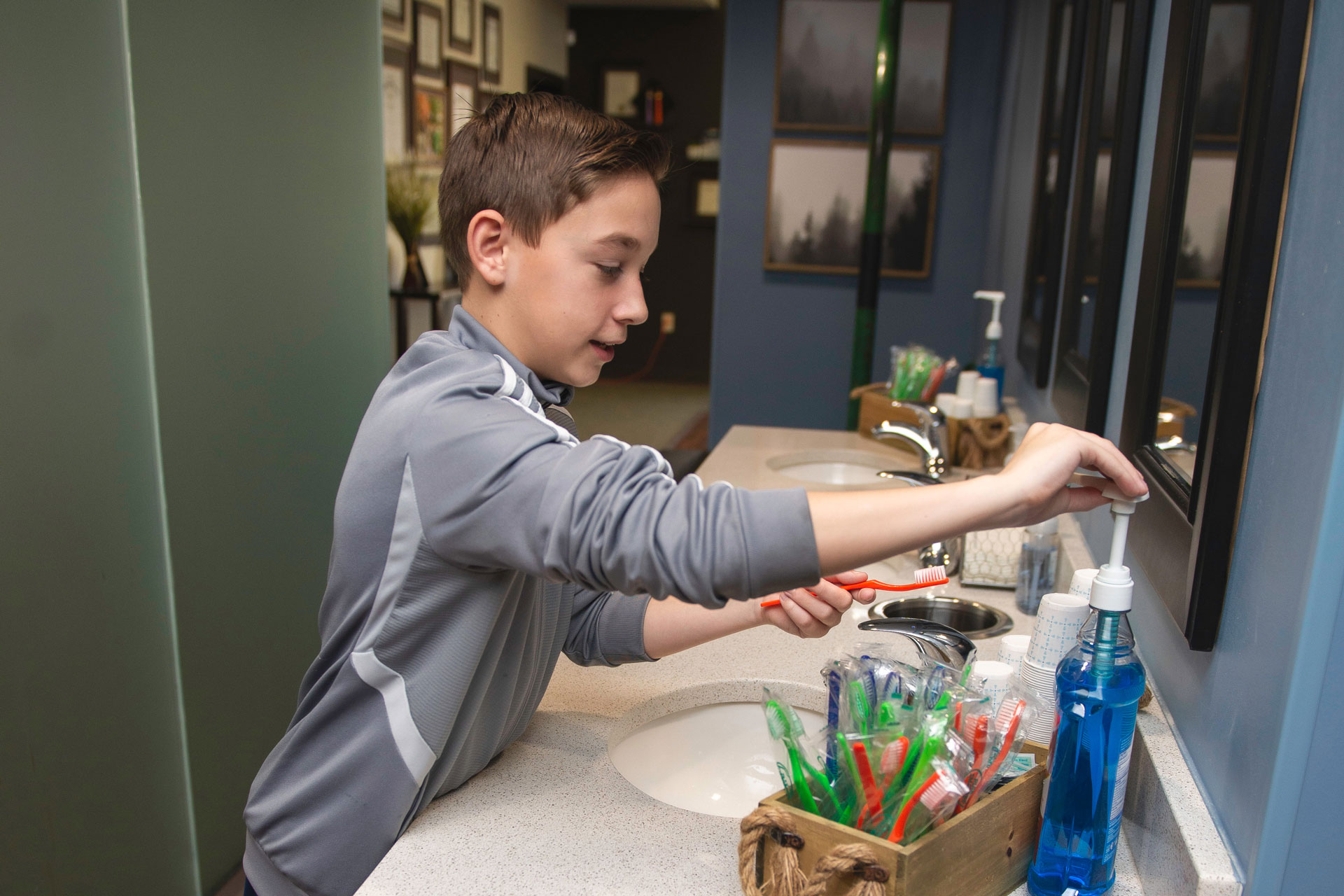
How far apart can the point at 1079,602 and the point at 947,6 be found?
10.2 ft

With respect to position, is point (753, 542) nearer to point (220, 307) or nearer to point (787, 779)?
point (787, 779)

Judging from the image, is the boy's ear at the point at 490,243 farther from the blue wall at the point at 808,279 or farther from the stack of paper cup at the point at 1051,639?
the blue wall at the point at 808,279

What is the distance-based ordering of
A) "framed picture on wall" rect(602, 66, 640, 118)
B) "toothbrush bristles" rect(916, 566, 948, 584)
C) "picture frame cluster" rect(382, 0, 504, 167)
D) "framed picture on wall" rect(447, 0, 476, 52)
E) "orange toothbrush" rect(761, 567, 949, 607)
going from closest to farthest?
"orange toothbrush" rect(761, 567, 949, 607), "toothbrush bristles" rect(916, 566, 948, 584), "picture frame cluster" rect(382, 0, 504, 167), "framed picture on wall" rect(447, 0, 476, 52), "framed picture on wall" rect(602, 66, 640, 118)

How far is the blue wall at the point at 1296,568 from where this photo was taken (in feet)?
2.21

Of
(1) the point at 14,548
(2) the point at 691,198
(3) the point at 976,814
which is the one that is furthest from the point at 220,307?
(2) the point at 691,198

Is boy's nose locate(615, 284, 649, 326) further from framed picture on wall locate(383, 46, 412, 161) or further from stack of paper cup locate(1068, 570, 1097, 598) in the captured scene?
framed picture on wall locate(383, 46, 412, 161)

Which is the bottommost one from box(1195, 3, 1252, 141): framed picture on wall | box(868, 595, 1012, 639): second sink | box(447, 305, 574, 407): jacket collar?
box(868, 595, 1012, 639): second sink

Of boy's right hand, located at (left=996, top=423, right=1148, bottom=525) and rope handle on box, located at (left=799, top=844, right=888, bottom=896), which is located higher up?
boy's right hand, located at (left=996, top=423, right=1148, bottom=525)

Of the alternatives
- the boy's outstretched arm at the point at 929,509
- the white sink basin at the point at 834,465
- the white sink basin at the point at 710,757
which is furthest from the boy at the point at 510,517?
the white sink basin at the point at 834,465

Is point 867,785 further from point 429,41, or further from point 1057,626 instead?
point 429,41

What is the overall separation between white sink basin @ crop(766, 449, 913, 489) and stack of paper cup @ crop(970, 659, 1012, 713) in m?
1.57

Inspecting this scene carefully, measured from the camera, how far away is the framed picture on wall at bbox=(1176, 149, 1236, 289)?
2.87 ft

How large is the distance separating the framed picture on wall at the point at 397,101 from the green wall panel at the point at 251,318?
2805mm

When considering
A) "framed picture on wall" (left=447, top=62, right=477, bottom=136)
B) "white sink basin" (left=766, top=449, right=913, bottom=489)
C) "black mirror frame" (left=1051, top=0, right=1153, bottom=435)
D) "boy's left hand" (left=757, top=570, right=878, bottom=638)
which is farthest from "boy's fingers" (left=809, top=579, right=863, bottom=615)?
"framed picture on wall" (left=447, top=62, right=477, bottom=136)
